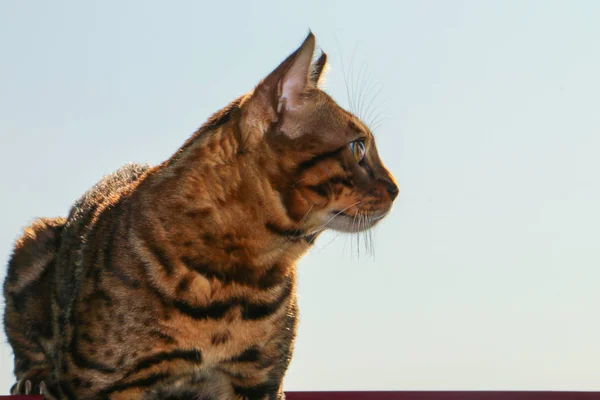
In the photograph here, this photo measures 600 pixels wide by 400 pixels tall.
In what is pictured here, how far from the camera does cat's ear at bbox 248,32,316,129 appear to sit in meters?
3.59

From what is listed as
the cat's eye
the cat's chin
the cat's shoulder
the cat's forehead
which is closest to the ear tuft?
the cat's forehead

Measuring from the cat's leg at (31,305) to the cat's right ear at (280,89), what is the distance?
5.90ft

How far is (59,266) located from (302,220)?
162cm

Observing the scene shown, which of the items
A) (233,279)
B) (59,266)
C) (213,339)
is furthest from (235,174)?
(59,266)

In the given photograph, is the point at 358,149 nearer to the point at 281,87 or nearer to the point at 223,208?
the point at 281,87

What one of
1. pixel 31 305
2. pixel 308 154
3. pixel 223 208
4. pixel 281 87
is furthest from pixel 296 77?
pixel 31 305

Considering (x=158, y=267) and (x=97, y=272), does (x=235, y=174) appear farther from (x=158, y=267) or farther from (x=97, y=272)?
(x=97, y=272)

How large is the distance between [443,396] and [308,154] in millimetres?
1323

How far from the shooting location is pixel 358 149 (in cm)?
387

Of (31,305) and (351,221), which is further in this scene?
(31,305)

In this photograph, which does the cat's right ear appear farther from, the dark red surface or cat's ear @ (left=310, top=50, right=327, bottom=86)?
the dark red surface

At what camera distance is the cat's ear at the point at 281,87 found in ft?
11.8

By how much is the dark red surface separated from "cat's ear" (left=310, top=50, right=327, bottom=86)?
1.55 meters

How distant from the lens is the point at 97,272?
3.68 metres
